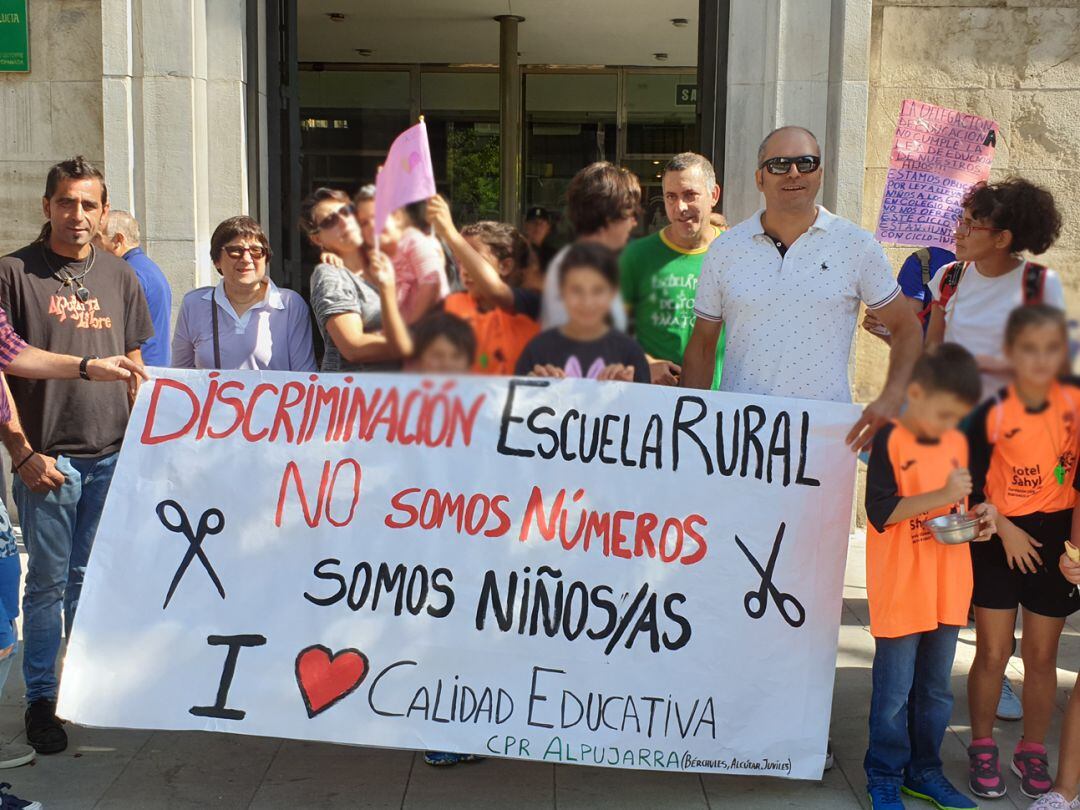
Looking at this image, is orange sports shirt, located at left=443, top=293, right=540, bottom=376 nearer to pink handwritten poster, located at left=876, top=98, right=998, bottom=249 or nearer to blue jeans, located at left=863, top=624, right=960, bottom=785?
blue jeans, located at left=863, top=624, right=960, bottom=785

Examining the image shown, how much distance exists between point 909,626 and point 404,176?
5.59 feet

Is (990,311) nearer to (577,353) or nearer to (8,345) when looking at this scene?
(577,353)

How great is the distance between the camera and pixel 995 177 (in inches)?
221

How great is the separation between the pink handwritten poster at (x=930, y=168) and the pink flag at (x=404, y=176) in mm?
3242

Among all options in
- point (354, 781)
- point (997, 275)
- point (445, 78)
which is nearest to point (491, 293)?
point (997, 275)

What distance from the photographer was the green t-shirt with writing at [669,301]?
2.64 meters

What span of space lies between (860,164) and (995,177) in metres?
0.73

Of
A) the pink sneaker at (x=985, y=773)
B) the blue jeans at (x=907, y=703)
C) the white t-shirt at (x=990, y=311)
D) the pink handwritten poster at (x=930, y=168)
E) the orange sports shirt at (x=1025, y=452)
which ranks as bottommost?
the pink sneaker at (x=985, y=773)

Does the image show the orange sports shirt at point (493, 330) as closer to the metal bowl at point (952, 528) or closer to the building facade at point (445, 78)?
the metal bowl at point (952, 528)

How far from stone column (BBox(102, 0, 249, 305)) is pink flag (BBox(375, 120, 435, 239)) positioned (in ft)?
11.6

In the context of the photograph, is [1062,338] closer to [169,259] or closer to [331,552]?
[331,552]

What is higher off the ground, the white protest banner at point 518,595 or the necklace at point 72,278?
the necklace at point 72,278

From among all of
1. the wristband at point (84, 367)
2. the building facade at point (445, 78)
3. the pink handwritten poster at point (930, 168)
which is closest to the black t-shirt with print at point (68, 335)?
the wristband at point (84, 367)

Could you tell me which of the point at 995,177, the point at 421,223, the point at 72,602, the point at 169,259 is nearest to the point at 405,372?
the point at 421,223
